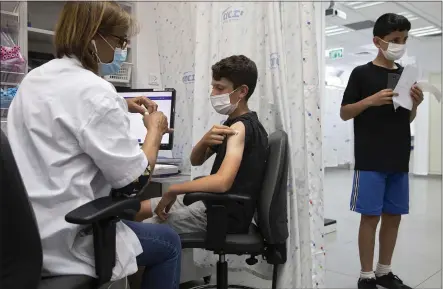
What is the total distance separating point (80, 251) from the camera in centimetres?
102

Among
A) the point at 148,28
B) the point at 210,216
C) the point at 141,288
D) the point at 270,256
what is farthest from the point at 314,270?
the point at 148,28

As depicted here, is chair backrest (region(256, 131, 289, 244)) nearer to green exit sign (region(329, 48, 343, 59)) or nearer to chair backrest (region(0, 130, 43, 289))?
chair backrest (region(0, 130, 43, 289))

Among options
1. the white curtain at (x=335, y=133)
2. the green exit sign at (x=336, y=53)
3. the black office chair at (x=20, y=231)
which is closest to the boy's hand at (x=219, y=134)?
the black office chair at (x=20, y=231)

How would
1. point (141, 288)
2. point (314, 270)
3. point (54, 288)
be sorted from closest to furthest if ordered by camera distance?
point (54, 288) < point (141, 288) < point (314, 270)

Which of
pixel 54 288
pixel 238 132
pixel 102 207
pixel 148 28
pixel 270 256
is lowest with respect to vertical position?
pixel 270 256

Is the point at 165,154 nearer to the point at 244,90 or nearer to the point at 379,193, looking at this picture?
the point at 244,90

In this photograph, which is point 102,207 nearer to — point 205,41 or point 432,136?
point 205,41

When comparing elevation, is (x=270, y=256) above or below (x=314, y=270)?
above

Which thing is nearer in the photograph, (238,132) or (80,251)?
(80,251)

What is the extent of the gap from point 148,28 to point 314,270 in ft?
6.65

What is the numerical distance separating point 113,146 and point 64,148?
120 millimetres

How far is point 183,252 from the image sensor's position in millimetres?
2154

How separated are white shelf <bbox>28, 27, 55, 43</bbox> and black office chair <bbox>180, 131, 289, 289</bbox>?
1.52 m

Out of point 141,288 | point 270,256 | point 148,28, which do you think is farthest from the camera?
point 148,28
